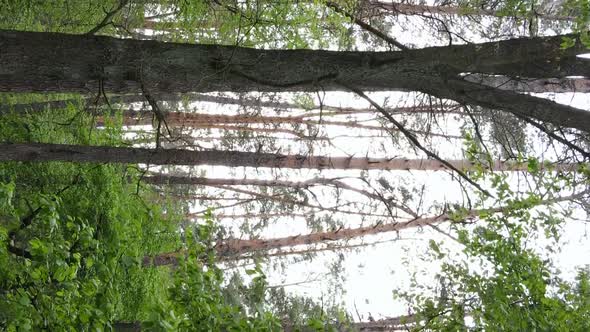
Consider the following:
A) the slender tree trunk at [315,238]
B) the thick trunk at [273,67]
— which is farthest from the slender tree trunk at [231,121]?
the thick trunk at [273,67]

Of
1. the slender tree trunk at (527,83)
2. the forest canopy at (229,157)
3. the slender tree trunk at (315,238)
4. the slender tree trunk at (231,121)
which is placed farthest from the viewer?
the slender tree trunk at (231,121)

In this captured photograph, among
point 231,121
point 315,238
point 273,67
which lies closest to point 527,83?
point 273,67

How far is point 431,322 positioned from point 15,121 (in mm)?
6912

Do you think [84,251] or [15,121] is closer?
[84,251]

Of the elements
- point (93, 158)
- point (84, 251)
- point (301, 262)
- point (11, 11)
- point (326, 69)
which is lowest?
point (301, 262)

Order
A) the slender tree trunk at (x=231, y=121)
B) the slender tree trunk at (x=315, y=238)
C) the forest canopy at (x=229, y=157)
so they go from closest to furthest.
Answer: the forest canopy at (x=229, y=157) → the slender tree trunk at (x=315, y=238) → the slender tree trunk at (x=231, y=121)

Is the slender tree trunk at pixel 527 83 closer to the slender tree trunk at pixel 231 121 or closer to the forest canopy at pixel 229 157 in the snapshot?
the forest canopy at pixel 229 157

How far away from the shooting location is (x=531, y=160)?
18.2 feet

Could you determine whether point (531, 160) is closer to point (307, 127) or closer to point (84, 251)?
point (84, 251)

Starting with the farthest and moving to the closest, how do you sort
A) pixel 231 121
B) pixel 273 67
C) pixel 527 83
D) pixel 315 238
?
pixel 231 121 → pixel 315 238 → pixel 527 83 → pixel 273 67

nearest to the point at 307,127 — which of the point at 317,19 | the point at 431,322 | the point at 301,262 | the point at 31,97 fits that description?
the point at 301,262

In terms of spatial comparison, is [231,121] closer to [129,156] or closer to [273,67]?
[129,156]

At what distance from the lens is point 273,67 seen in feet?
16.1

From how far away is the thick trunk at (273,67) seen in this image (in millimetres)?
4602
